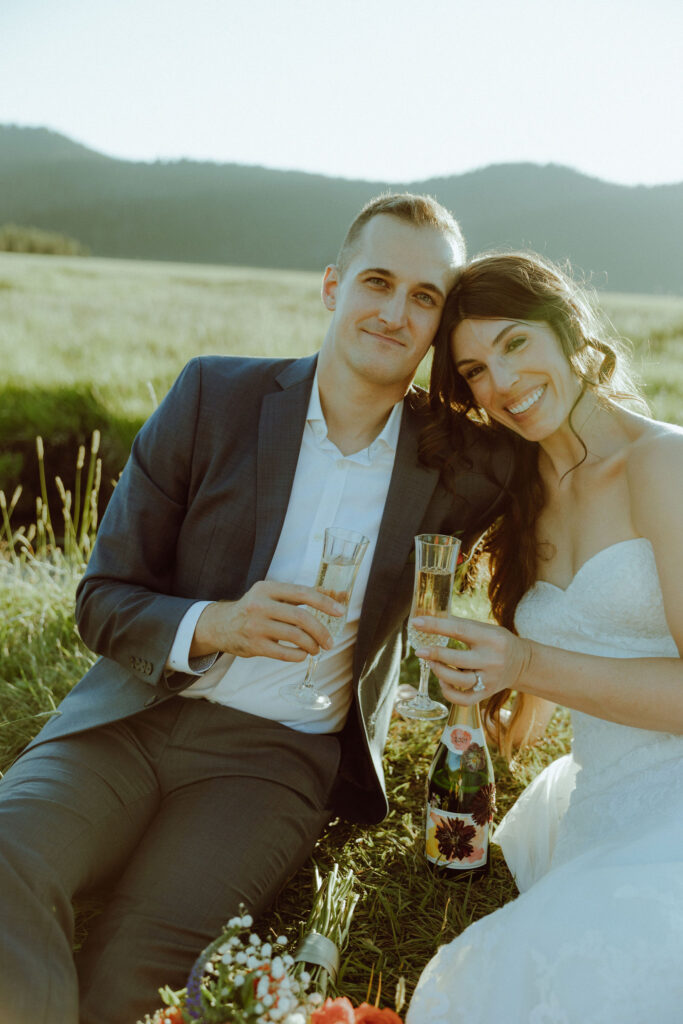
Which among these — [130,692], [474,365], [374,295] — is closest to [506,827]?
[130,692]

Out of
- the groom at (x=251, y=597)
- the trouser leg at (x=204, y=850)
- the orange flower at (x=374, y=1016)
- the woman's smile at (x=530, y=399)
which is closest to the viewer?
the orange flower at (x=374, y=1016)

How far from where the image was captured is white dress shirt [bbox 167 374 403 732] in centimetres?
296

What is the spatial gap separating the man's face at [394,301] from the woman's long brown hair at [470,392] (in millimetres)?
77

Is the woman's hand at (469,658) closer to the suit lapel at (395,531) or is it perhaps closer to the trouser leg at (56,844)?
the suit lapel at (395,531)

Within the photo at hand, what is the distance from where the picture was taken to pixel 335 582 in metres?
2.35

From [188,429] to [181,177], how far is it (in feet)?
308

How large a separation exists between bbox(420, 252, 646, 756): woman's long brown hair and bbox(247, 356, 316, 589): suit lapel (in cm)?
49

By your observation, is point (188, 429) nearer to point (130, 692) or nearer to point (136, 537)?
point (136, 537)

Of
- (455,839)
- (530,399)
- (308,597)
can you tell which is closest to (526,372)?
(530,399)

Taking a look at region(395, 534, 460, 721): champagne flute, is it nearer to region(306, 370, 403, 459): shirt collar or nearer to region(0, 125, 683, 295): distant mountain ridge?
region(306, 370, 403, 459): shirt collar

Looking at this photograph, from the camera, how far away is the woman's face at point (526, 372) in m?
2.80

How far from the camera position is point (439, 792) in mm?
3025

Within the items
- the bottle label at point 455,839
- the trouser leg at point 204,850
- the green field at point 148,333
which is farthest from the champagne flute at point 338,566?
the green field at point 148,333

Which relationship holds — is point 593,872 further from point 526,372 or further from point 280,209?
point 280,209
